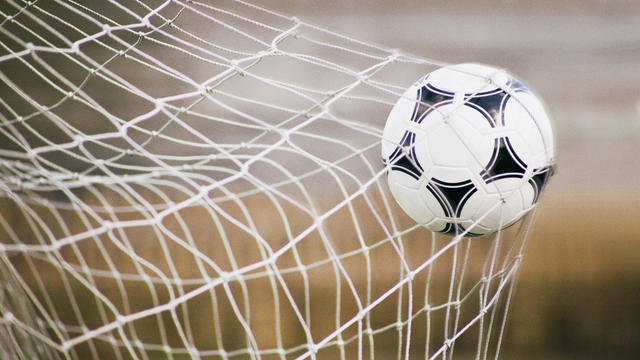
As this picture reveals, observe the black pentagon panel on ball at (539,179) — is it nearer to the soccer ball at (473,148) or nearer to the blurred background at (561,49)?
the soccer ball at (473,148)

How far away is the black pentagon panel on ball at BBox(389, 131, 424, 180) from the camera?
980 millimetres

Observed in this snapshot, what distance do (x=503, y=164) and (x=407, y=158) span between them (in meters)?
0.15

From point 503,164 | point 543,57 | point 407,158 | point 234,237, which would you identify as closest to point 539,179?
point 503,164

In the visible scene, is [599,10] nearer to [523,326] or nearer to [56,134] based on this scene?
[523,326]

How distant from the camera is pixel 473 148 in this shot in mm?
948

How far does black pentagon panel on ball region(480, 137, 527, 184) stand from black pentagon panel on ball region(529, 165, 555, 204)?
0.03 meters

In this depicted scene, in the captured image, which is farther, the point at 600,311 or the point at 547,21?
the point at 547,21

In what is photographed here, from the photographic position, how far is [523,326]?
2199 mm

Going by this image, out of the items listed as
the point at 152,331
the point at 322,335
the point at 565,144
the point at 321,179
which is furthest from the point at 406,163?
the point at 565,144

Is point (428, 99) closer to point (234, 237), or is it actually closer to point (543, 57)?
point (234, 237)

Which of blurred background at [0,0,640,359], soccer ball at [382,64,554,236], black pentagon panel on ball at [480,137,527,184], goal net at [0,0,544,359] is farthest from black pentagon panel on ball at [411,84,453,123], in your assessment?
blurred background at [0,0,640,359]

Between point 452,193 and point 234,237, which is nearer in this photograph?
point 452,193

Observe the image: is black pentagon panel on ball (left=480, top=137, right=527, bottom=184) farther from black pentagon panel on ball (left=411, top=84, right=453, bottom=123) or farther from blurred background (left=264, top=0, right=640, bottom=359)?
blurred background (left=264, top=0, right=640, bottom=359)

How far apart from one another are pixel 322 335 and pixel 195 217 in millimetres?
→ 755
